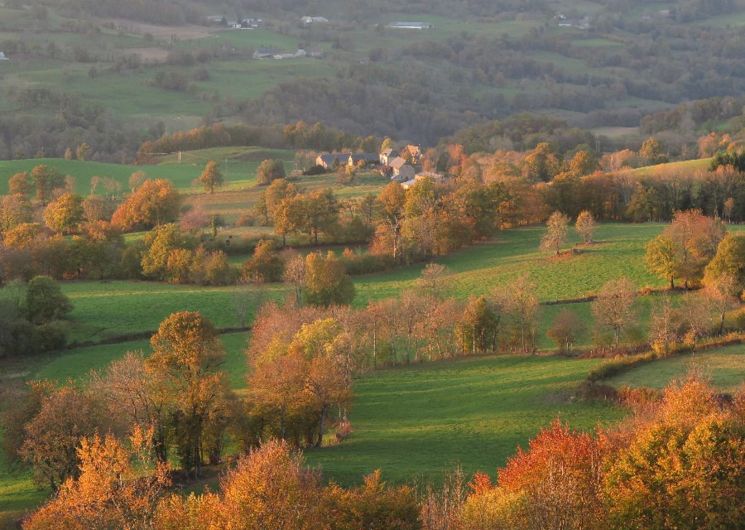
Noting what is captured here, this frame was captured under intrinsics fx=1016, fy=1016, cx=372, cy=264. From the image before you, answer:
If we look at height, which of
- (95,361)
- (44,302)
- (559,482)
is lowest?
(95,361)

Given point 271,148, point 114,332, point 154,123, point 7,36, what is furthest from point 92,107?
point 114,332

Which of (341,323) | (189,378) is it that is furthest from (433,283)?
(189,378)

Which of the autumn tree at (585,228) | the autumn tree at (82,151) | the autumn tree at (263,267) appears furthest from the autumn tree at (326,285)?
the autumn tree at (82,151)

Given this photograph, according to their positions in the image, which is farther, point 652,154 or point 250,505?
point 652,154

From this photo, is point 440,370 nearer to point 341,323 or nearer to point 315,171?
point 341,323

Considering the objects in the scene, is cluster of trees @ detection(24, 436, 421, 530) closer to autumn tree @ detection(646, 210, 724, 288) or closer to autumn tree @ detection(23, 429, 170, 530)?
autumn tree @ detection(23, 429, 170, 530)

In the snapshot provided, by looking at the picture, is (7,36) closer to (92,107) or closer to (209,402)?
(92,107)

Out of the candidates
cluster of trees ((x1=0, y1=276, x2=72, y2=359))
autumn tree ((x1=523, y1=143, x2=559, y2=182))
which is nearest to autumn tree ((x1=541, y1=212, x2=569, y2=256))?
autumn tree ((x1=523, y1=143, x2=559, y2=182))
